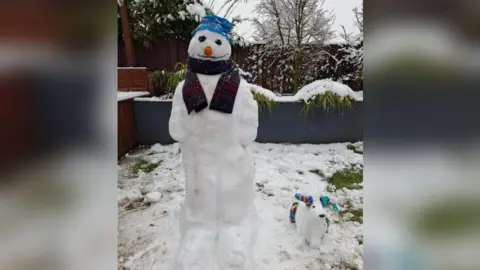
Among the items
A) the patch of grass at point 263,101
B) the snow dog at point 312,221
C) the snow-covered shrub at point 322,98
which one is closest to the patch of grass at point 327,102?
the snow-covered shrub at point 322,98

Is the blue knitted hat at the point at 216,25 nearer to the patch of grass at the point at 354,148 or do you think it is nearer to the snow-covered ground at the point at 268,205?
the snow-covered ground at the point at 268,205

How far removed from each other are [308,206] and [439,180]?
5.06 feet

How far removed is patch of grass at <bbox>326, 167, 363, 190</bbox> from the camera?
277 centimetres

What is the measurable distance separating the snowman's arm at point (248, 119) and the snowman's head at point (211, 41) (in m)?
0.22

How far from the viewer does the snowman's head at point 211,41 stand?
1.54 meters

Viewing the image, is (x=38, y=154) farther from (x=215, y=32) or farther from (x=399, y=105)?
(x=215, y=32)

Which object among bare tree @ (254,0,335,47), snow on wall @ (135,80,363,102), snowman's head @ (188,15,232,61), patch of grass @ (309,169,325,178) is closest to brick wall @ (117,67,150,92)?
snow on wall @ (135,80,363,102)

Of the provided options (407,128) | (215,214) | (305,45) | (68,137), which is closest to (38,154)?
(68,137)

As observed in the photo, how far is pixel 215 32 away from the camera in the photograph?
5.19 ft

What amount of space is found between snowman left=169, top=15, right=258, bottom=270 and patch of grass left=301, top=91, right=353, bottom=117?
243 cm

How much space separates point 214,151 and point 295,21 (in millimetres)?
3828

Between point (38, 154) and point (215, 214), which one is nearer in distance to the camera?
point (38, 154)

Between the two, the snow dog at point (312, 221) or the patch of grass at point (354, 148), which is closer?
the snow dog at point (312, 221)

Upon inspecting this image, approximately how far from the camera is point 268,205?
2.37 meters
